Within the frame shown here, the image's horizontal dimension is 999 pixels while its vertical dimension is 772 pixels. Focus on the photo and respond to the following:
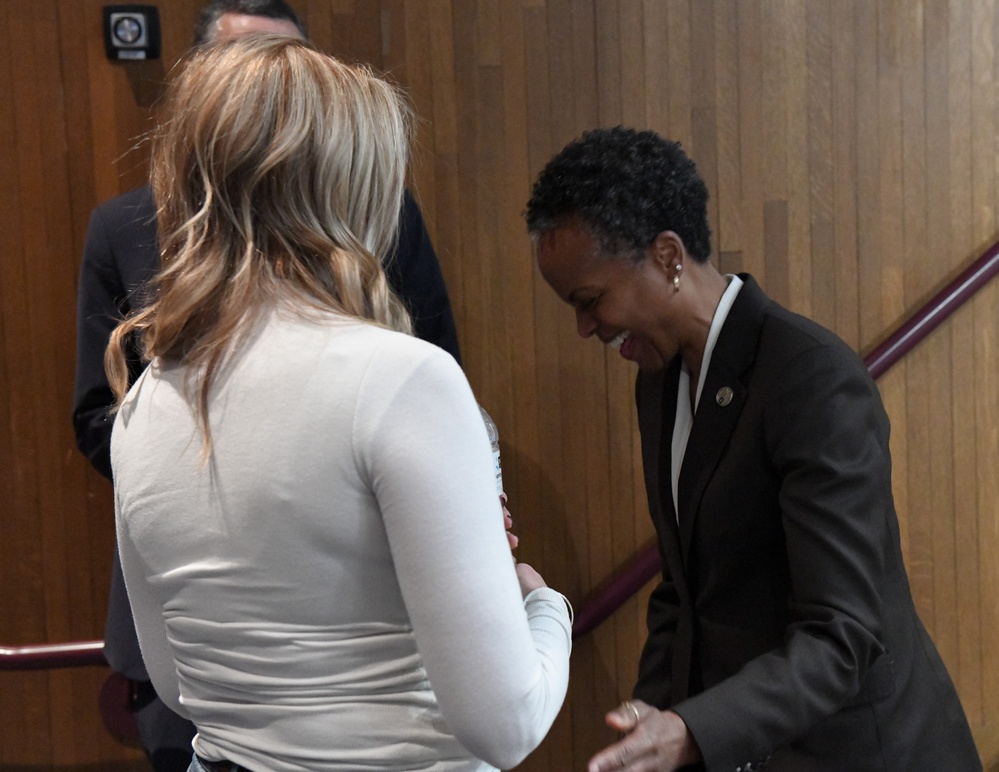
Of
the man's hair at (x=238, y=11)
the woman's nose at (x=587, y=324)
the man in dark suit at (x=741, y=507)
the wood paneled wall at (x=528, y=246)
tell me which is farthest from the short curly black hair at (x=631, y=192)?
the wood paneled wall at (x=528, y=246)

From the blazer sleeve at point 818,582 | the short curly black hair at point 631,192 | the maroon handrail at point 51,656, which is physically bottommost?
the maroon handrail at point 51,656

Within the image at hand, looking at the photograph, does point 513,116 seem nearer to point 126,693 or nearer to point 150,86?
point 150,86

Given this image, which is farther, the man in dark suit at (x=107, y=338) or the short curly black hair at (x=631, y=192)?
the man in dark suit at (x=107, y=338)

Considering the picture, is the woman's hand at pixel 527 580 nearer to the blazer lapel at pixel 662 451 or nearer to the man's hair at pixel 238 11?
the blazer lapel at pixel 662 451

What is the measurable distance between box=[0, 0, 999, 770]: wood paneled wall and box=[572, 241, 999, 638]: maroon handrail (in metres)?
0.07

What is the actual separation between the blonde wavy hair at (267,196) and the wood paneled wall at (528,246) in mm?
1703

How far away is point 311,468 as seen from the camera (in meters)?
0.94

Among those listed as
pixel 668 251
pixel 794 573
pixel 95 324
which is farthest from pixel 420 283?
pixel 794 573

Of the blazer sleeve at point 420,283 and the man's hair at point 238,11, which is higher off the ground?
the man's hair at point 238,11

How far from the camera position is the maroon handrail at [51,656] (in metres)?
2.59

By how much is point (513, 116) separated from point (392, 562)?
196 cm

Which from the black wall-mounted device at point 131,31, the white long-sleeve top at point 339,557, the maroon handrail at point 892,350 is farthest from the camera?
the maroon handrail at point 892,350

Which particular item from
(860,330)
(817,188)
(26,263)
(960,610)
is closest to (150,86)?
(26,263)

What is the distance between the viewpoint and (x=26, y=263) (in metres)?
2.64
